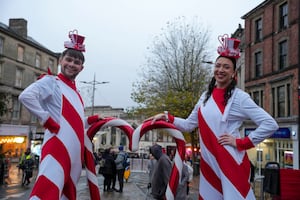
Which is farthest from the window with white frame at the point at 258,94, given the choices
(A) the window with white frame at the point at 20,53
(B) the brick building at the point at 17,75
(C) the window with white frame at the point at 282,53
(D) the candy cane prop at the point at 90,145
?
(D) the candy cane prop at the point at 90,145

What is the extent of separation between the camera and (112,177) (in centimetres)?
1245

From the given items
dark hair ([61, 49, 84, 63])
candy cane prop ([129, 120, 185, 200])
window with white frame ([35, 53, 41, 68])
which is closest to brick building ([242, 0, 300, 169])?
candy cane prop ([129, 120, 185, 200])

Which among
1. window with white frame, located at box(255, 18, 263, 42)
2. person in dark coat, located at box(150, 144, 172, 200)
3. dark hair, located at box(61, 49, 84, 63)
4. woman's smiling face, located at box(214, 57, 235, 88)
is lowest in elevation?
person in dark coat, located at box(150, 144, 172, 200)

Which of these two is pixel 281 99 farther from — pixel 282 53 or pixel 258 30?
pixel 258 30

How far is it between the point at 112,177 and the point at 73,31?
9514mm

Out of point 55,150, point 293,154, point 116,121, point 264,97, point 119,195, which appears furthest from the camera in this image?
point 264,97

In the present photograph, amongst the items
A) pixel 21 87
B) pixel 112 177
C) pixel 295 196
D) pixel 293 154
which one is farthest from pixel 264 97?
pixel 21 87

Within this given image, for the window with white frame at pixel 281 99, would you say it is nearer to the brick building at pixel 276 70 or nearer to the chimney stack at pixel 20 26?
the brick building at pixel 276 70

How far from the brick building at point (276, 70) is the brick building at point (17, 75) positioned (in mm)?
17225

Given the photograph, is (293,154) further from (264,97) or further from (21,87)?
(21,87)

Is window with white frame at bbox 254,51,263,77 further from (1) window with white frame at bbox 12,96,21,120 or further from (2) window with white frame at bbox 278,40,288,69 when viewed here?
(1) window with white frame at bbox 12,96,21,120

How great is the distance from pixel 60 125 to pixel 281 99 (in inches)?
814

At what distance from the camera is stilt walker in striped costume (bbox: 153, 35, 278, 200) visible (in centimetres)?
286

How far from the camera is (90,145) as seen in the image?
11.5ft
